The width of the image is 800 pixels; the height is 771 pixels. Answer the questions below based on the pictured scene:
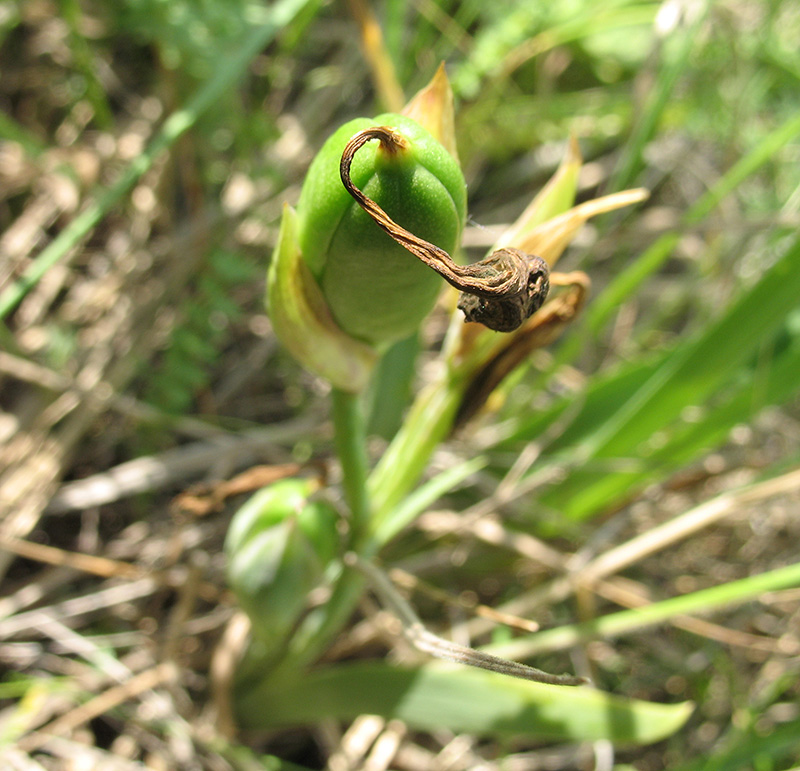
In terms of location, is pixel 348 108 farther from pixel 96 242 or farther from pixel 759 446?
pixel 759 446

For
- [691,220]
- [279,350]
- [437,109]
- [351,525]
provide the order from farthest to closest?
[279,350]
[691,220]
[351,525]
[437,109]

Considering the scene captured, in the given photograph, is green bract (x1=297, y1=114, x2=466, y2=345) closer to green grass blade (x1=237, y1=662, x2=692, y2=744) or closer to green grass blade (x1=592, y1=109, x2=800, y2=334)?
green grass blade (x1=237, y1=662, x2=692, y2=744)

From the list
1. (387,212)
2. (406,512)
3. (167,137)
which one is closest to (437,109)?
(387,212)

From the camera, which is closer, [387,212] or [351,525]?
[387,212]

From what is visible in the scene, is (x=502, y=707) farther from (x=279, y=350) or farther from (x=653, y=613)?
(x=279, y=350)

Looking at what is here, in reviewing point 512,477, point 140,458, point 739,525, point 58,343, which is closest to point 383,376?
point 512,477

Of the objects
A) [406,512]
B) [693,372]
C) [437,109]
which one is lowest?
[693,372]

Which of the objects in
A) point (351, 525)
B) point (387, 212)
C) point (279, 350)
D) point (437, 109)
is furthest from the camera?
point (279, 350)
